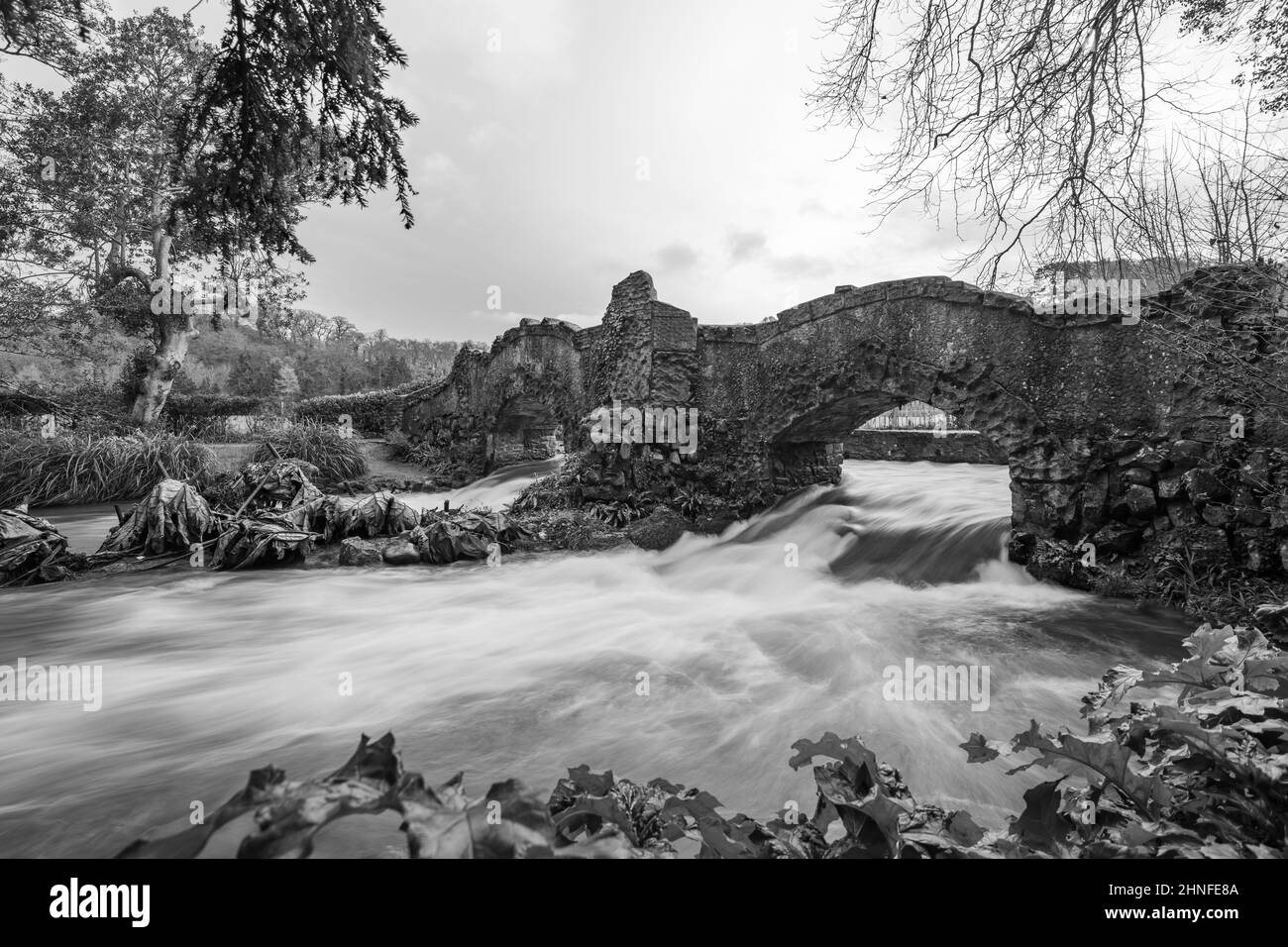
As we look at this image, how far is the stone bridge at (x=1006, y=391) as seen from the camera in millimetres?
4758

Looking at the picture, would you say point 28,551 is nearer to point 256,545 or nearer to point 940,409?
point 256,545

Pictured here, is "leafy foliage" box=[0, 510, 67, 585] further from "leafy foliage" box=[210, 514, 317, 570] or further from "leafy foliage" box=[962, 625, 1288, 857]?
"leafy foliage" box=[962, 625, 1288, 857]

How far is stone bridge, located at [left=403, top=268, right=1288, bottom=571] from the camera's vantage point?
4.76 metres

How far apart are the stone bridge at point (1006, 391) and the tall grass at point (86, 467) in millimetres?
8744

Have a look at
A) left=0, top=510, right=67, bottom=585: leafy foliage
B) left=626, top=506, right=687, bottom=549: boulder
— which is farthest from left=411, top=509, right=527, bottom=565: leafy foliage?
left=0, top=510, right=67, bottom=585: leafy foliage

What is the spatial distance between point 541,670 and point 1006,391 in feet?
18.5

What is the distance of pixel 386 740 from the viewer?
0.95 meters

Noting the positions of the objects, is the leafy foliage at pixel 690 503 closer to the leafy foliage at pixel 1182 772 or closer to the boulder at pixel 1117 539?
the boulder at pixel 1117 539

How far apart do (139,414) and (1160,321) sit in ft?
70.5

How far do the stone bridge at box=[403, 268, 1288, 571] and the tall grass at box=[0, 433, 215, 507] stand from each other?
8744 mm

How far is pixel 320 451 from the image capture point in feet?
43.3

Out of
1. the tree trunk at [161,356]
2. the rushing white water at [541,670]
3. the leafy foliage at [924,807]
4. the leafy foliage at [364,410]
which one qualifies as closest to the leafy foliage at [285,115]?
the rushing white water at [541,670]
